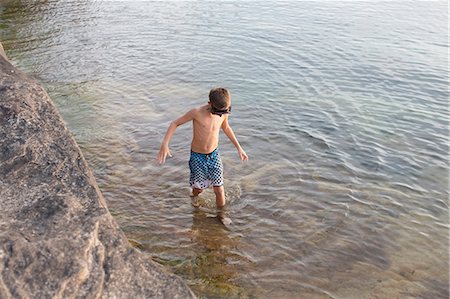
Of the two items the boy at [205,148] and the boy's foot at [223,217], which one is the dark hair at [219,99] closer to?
the boy at [205,148]

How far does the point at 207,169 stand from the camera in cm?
535

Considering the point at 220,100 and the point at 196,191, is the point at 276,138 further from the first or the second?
the point at 220,100

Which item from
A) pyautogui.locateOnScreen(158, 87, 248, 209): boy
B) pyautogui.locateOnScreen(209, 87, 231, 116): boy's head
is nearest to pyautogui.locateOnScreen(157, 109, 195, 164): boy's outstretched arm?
pyautogui.locateOnScreen(158, 87, 248, 209): boy

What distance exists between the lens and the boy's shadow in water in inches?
167

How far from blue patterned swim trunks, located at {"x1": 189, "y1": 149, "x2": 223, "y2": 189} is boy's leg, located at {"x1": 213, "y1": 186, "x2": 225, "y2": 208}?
0.07 meters

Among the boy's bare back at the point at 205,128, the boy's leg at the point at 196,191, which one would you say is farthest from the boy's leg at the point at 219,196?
the boy's bare back at the point at 205,128

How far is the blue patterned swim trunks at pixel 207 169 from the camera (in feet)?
17.5

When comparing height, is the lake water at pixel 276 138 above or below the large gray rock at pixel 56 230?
below

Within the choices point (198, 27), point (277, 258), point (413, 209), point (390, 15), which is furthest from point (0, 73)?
point (390, 15)

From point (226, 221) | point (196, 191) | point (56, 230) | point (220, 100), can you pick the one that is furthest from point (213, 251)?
point (56, 230)

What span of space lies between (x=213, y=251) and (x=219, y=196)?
941mm

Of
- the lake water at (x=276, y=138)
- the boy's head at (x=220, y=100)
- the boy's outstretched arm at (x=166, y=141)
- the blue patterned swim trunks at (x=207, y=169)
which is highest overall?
the boy's head at (x=220, y=100)

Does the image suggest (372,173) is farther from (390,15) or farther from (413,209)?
(390,15)

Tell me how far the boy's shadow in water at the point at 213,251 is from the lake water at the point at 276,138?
0.06 ft
